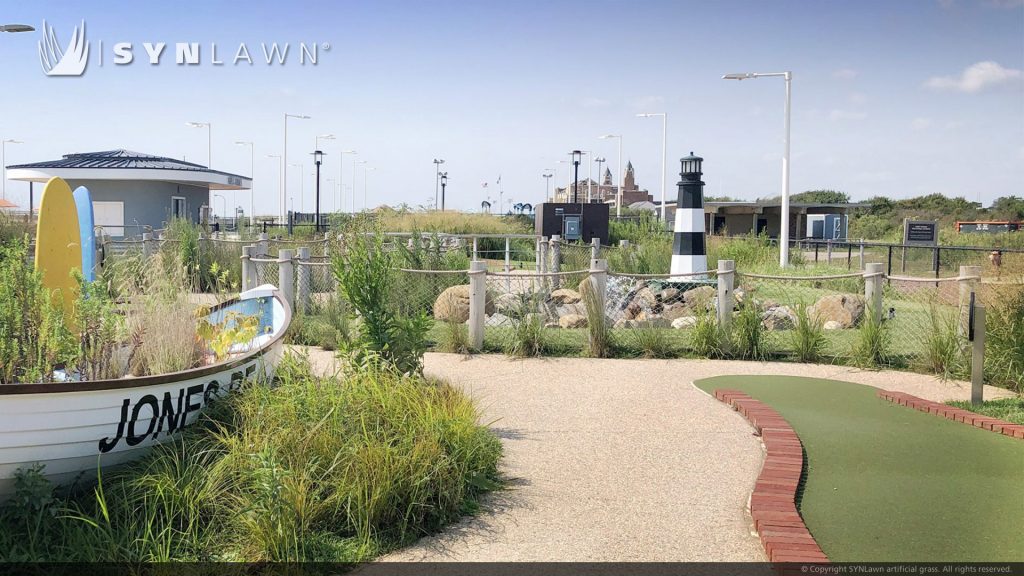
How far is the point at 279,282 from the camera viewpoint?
41.8 feet

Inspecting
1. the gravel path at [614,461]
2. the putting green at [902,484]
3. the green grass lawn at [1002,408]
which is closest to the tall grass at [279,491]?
the gravel path at [614,461]

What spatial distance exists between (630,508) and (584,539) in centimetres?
57

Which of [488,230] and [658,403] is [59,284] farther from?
[488,230]

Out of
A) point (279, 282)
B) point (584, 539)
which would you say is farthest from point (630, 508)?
point (279, 282)

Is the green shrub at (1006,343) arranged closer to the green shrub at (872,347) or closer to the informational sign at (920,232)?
the green shrub at (872,347)

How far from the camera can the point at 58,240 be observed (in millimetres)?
7633

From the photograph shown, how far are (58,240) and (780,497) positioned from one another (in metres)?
6.43

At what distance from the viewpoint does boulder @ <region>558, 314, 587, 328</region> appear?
495 inches

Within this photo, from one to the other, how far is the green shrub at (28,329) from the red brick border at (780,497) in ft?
14.9

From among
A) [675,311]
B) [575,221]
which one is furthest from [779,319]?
[575,221]

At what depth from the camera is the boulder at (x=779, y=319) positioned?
41.0 feet

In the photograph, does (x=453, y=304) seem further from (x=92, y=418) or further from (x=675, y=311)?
(x=92, y=418)

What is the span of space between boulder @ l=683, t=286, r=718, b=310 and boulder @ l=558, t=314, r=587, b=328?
5.42 ft

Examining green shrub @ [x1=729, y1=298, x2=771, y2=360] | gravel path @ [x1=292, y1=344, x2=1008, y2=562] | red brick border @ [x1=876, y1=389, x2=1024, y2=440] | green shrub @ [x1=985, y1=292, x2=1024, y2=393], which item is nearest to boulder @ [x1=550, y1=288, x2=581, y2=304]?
green shrub @ [x1=729, y1=298, x2=771, y2=360]
